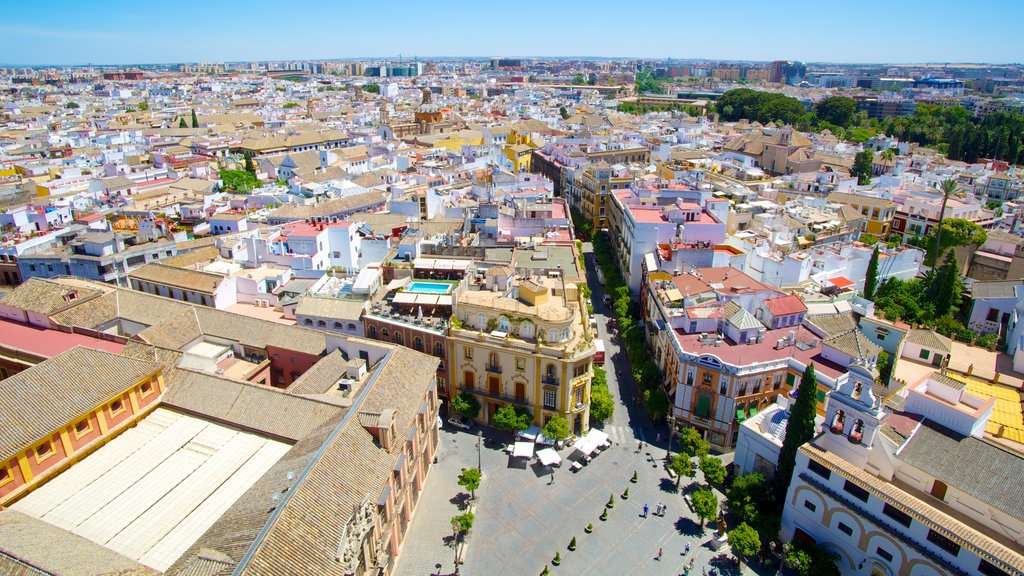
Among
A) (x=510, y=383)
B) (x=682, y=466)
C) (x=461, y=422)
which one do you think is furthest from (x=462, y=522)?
(x=682, y=466)

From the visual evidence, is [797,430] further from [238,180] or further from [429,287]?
[238,180]

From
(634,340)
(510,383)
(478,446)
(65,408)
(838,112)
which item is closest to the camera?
(65,408)

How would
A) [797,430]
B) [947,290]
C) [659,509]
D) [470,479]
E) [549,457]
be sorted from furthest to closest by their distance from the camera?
[947,290] → [549,457] → [659,509] → [470,479] → [797,430]

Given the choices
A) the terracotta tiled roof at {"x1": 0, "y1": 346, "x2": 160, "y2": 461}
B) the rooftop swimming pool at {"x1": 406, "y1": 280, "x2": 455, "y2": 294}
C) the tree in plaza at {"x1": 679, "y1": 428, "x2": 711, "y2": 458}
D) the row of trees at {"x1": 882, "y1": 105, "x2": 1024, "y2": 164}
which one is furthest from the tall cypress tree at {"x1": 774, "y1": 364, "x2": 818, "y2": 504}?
the row of trees at {"x1": 882, "y1": 105, "x2": 1024, "y2": 164}

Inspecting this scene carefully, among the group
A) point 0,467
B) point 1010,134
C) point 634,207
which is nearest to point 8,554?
point 0,467

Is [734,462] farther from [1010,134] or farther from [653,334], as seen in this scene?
[1010,134]

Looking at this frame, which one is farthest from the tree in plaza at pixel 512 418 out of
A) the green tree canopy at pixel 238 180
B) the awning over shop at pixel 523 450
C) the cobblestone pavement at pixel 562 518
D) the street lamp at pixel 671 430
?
the green tree canopy at pixel 238 180

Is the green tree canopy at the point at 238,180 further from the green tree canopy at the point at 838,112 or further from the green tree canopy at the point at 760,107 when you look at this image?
the green tree canopy at the point at 838,112
